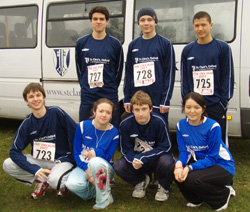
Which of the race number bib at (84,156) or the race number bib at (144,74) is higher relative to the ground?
the race number bib at (144,74)

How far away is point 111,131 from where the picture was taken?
123 inches

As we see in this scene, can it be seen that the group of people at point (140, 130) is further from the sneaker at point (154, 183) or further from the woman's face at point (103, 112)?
the sneaker at point (154, 183)

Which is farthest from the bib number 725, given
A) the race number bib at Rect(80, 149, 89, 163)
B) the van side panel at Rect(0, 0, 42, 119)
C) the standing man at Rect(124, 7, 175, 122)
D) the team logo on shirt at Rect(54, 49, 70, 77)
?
the van side panel at Rect(0, 0, 42, 119)

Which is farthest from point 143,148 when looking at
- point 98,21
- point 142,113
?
point 98,21

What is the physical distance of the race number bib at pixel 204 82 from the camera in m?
3.18

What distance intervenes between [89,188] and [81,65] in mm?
1370

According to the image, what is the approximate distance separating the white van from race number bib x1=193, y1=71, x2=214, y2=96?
99 centimetres

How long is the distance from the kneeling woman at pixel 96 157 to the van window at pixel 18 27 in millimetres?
2626

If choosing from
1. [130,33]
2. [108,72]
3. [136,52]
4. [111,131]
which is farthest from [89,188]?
[130,33]

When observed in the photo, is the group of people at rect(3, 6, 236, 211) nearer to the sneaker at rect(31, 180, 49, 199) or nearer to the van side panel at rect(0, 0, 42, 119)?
the sneaker at rect(31, 180, 49, 199)

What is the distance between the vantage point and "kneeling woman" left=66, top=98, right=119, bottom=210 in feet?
9.55

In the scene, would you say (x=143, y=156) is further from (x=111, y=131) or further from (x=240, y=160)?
(x=240, y=160)

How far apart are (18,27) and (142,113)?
11.0 feet

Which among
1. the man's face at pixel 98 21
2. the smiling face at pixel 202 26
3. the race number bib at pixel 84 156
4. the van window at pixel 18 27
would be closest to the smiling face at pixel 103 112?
the race number bib at pixel 84 156
